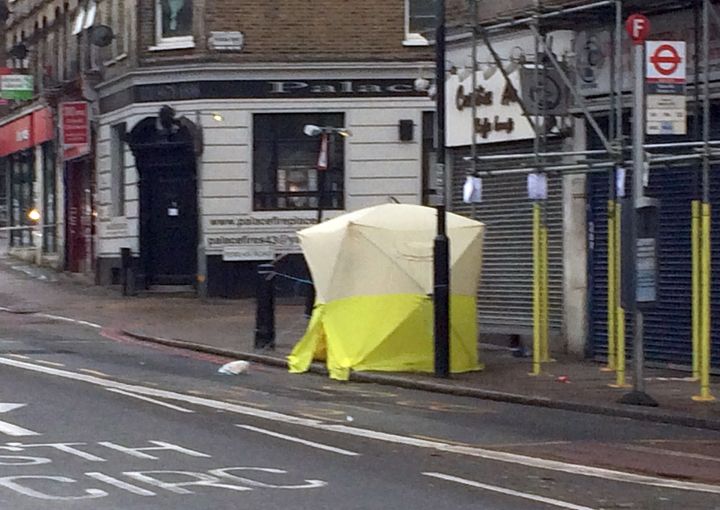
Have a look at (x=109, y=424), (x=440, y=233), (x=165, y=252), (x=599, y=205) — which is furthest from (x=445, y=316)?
(x=165, y=252)

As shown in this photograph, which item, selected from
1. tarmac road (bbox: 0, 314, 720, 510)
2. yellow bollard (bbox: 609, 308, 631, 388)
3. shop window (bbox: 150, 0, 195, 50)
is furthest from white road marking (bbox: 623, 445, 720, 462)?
shop window (bbox: 150, 0, 195, 50)

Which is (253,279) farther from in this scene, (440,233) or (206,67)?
(440,233)

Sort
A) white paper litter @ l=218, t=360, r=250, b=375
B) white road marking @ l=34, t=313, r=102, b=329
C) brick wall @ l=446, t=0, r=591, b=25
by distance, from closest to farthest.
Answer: white paper litter @ l=218, t=360, r=250, b=375 < brick wall @ l=446, t=0, r=591, b=25 < white road marking @ l=34, t=313, r=102, b=329

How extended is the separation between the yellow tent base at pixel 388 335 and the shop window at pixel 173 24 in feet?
46.5

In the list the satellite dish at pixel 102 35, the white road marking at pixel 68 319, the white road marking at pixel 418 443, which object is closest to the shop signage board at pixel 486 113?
the white road marking at pixel 418 443

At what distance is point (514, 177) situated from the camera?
22156mm

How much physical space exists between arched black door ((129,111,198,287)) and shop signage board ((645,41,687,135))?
17864 millimetres

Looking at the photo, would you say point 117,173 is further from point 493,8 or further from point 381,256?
point 381,256

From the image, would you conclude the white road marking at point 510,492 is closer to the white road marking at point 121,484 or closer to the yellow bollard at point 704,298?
the white road marking at point 121,484

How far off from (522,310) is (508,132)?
2675 millimetres

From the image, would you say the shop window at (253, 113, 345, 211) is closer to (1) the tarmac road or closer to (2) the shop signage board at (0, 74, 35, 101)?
(2) the shop signage board at (0, 74, 35, 101)

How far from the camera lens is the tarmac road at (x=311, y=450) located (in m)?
10.1

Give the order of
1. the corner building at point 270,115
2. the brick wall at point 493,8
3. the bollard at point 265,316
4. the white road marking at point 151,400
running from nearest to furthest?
the white road marking at point 151,400 < the brick wall at point 493,8 < the bollard at point 265,316 < the corner building at point 270,115

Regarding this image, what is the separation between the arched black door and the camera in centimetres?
3259
